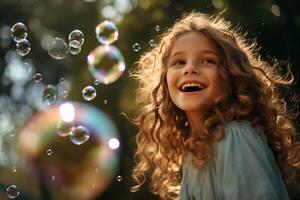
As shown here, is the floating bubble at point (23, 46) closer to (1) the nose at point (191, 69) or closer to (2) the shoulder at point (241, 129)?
(1) the nose at point (191, 69)

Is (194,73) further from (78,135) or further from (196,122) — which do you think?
(78,135)

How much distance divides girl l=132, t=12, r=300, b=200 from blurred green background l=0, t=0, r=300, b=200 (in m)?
1.82

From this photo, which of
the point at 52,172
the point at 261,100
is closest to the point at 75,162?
the point at 52,172

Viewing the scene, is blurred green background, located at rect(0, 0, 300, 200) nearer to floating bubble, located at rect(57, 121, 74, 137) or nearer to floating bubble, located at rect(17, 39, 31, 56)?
floating bubble, located at rect(57, 121, 74, 137)

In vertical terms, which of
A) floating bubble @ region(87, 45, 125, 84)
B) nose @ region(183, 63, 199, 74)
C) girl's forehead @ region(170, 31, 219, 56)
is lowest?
nose @ region(183, 63, 199, 74)

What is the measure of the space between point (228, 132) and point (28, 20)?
38.2ft

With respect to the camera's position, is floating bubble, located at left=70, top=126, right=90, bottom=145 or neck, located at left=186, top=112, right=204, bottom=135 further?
floating bubble, located at left=70, top=126, right=90, bottom=145

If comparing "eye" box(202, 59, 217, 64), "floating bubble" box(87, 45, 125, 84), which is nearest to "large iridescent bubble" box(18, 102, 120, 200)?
"floating bubble" box(87, 45, 125, 84)

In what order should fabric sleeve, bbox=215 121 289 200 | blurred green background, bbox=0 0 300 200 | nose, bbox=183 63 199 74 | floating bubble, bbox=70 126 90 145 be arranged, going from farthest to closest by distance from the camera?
blurred green background, bbox=0 0 300 200, floating bubble, bbox=70 126 90 145, nose, bbox=183 63 199 74, fabric sleeve, bbox=215 121 289 200

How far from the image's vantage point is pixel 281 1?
23.1 feet

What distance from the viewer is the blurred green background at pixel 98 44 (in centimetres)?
693

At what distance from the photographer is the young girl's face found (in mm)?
2471

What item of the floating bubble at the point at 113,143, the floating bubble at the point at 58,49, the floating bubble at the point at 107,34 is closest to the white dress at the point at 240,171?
the floating bubble at the point at 107,34

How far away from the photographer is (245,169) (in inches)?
80.5
